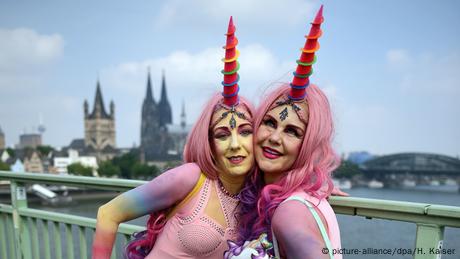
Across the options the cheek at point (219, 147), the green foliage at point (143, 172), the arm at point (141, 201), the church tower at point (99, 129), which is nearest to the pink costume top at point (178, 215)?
the arm at point (141, 201)

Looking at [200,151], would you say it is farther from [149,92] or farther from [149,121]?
[149,92]

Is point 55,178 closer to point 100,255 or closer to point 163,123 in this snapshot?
point 100,255

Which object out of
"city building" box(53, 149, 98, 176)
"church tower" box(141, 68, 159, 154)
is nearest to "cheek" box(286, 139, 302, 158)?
"city building" box(53, 149, 98, 176)

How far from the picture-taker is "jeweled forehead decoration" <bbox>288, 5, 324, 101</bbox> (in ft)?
5.11

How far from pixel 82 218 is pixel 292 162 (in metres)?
1.62

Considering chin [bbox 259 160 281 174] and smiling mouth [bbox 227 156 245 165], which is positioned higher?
smiling mouth [bbox 227 156 245 165]

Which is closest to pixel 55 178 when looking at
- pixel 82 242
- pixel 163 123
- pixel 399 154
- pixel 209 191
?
pixel 82 242

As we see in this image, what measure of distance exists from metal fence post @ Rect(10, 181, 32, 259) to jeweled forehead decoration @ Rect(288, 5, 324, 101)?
2374mm

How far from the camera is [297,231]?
140 centimetres

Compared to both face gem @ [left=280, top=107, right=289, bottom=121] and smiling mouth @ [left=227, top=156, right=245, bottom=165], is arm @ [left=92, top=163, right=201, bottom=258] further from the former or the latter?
face gem @ [left=280, top=107, right=289, bottom=121]

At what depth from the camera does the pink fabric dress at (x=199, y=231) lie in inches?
69.8

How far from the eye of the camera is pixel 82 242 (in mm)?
2619

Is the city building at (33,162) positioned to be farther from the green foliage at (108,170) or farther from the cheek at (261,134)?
the cheek at (261,134)

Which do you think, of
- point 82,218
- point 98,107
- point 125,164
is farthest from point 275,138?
point 98,107
